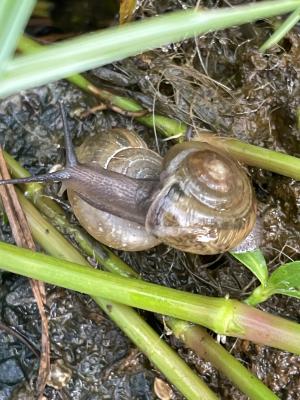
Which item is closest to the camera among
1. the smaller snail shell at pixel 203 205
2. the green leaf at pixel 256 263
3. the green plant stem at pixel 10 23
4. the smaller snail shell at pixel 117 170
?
the green plant stem at pixel 10 23

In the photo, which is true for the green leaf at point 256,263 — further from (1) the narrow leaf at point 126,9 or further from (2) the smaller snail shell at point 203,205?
(1) the narrow leaf at point 126,9

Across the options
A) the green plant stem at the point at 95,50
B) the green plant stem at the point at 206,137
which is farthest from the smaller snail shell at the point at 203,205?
the green plant stem at the point at 95,50

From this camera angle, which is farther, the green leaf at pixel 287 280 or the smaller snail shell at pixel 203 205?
the smaller snail shell at pixel 203 205

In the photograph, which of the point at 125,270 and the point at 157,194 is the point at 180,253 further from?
the point at 157,194

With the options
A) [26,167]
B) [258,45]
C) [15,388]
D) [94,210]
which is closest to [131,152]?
[94,210]

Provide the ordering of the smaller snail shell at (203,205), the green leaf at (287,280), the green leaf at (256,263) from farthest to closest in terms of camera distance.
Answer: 1. the smaller snail shell at (203,205)
2. the green leaf at (256,263)
3. the green leaf at (287,280)

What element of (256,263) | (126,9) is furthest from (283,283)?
(126,9)
